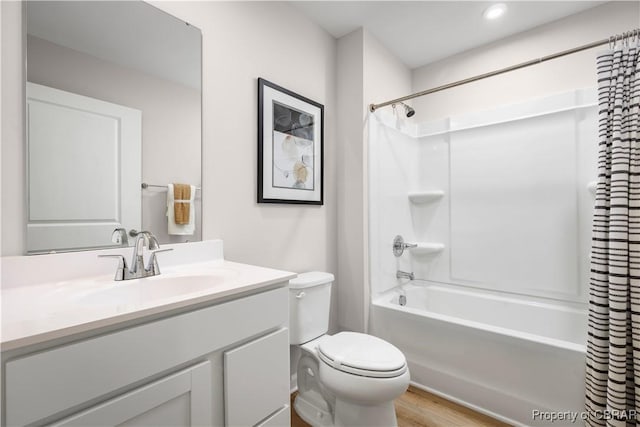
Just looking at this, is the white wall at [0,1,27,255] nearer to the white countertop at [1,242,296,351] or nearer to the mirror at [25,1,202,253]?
the mirror at [25,1,202,253]

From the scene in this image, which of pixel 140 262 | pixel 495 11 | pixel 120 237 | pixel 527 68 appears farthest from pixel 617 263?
pixel 120 237

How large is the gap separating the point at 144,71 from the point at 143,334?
112 centimetres

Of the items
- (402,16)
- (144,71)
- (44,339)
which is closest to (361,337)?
(44,339)

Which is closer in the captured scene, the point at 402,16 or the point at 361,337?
the point at 361,337

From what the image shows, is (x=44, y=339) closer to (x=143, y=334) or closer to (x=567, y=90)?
(x=143, y=334)

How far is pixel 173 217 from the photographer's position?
1326 mm

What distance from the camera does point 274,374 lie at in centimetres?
105

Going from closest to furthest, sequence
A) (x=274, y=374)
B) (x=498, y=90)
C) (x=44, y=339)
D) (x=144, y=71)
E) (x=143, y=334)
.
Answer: (x=44, y=339), (x=143, y=334), (x=274, y=374), (x=144, y=71), (x=498, y=90)

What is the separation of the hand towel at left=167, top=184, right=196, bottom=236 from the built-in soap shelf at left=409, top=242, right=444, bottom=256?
194 centimetres

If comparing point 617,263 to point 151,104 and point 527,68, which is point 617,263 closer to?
point 527,68

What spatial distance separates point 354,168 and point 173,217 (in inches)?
51.2

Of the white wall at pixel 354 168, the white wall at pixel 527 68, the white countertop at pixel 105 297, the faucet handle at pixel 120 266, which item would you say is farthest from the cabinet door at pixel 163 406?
the white wall at pixel 527 68

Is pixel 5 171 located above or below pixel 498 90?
below

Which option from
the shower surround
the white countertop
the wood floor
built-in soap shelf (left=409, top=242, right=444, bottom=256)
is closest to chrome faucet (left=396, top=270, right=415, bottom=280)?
the shower surround
